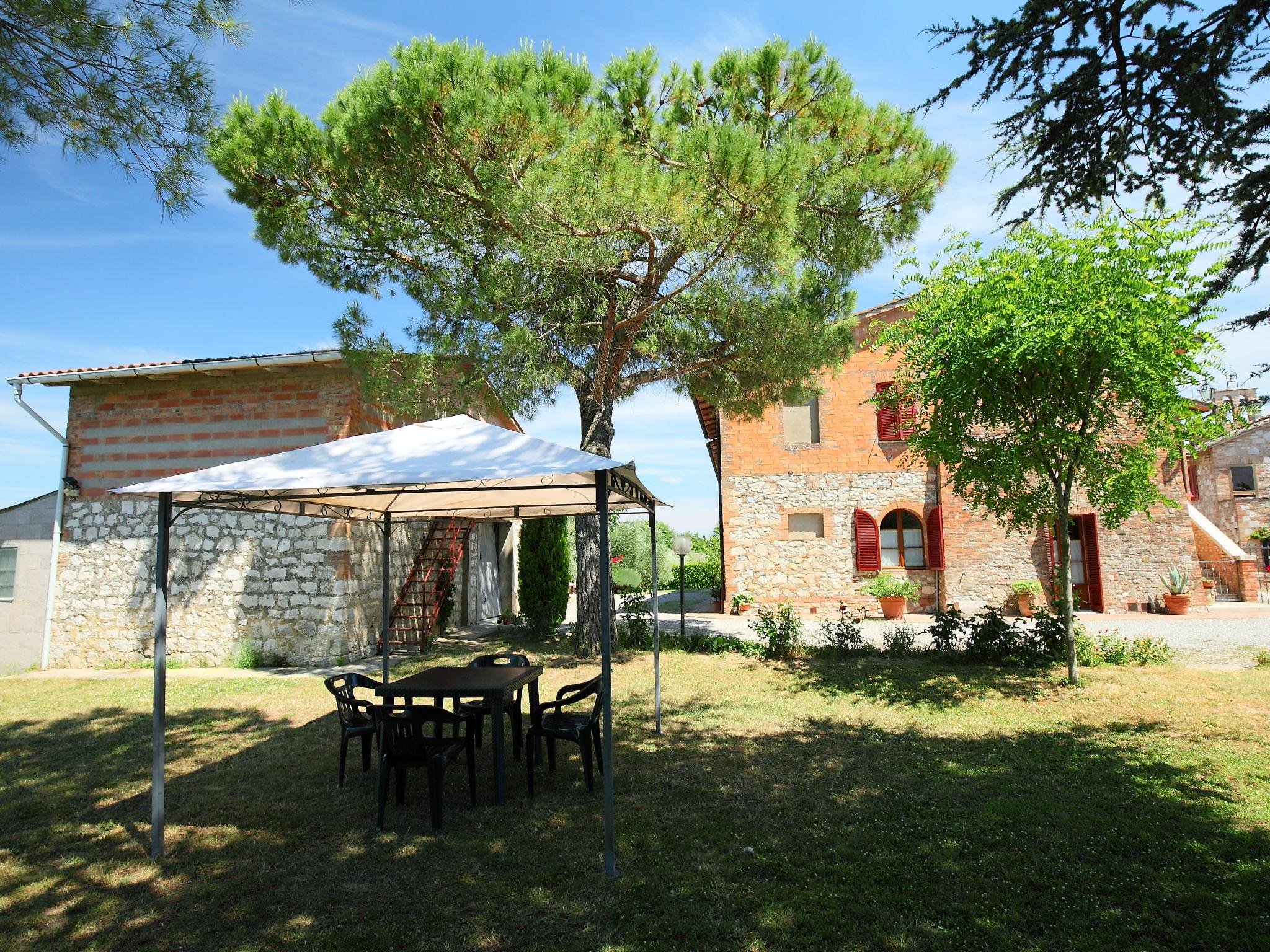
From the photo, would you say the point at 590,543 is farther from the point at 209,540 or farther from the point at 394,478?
the point at 394,478

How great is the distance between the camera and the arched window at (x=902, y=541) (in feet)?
46.8

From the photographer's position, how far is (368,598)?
33.2 ft

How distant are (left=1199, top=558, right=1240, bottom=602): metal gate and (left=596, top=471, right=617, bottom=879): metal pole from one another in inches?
662

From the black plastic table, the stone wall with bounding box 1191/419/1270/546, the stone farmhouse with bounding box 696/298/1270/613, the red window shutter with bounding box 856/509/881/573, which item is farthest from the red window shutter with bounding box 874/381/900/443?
the stone wall with bounding box 1191/419/1270/546

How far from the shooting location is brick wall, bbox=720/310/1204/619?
44.5 feet

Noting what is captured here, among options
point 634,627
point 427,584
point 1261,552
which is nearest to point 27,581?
point 427,584

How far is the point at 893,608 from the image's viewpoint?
13.5 metres

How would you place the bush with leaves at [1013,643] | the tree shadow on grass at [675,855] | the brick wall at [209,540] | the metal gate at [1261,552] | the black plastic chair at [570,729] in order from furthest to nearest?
the metal gate at [1261,552], the brick wall at [209,540], the bush with leaves at [1013,643], the black plastic chair at [570,729], the tree shadow on grass at [675,855]

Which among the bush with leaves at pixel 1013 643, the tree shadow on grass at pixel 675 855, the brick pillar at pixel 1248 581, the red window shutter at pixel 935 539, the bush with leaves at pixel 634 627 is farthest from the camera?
the brick pillar at pixel 1248 581

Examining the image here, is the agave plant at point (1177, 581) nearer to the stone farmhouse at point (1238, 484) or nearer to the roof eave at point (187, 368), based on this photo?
the stone farmhouse at point (1238, 484)

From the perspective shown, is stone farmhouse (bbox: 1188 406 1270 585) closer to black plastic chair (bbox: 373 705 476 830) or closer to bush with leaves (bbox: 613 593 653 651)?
bush with leaves (bbox: 613 593 653 651)

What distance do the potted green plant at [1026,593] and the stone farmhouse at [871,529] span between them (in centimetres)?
15

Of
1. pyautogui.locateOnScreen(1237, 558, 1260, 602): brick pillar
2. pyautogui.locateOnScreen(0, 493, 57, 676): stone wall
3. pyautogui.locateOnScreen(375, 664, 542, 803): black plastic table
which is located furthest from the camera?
pyautogui.locateOnScreen(1237, 558, 1260, 602): brick pillar

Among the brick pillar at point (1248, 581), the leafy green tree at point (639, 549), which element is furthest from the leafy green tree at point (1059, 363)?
the leafy green tree at point (639, 549)
